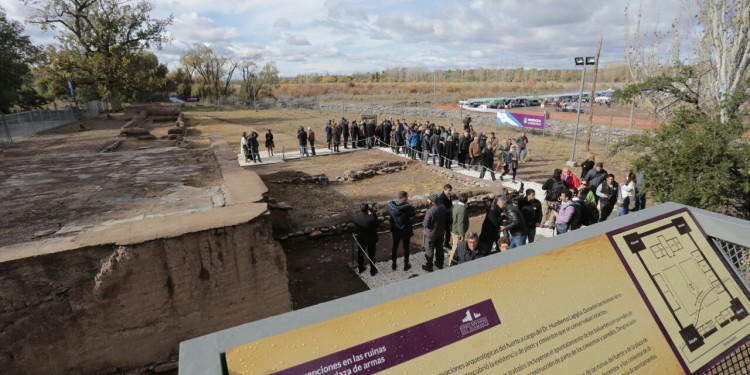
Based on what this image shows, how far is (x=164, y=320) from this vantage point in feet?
15.2

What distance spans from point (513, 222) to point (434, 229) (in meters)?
1.37

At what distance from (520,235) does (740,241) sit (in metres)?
4.19

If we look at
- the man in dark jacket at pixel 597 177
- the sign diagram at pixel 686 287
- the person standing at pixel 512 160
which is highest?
the sign diagram at pixel 686 287

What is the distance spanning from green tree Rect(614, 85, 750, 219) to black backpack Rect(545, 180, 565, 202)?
61.8 inches

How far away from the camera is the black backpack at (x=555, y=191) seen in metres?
8.79

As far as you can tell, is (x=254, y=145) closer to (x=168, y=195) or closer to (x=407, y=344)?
(x=168, y=195)

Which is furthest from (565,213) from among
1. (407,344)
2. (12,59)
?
(12,59)

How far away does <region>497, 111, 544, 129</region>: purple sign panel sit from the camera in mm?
23875

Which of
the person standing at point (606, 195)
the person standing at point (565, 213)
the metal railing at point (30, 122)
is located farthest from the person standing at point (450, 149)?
the metal railing at point (30, 122)

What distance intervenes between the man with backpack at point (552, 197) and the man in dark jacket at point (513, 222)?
99.6 inches

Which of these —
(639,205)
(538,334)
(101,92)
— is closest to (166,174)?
(538,334)

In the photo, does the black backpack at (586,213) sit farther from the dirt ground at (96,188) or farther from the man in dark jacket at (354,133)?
the man in dark jacket at (354,133)

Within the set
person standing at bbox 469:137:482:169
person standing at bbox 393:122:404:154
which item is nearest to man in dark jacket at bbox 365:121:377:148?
person standing at bbox 393:122:404:154

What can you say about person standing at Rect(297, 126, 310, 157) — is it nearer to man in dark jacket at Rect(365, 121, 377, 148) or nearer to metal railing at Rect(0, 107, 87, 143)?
man in dark jacket at Rect(365, 121, 377, 148)
